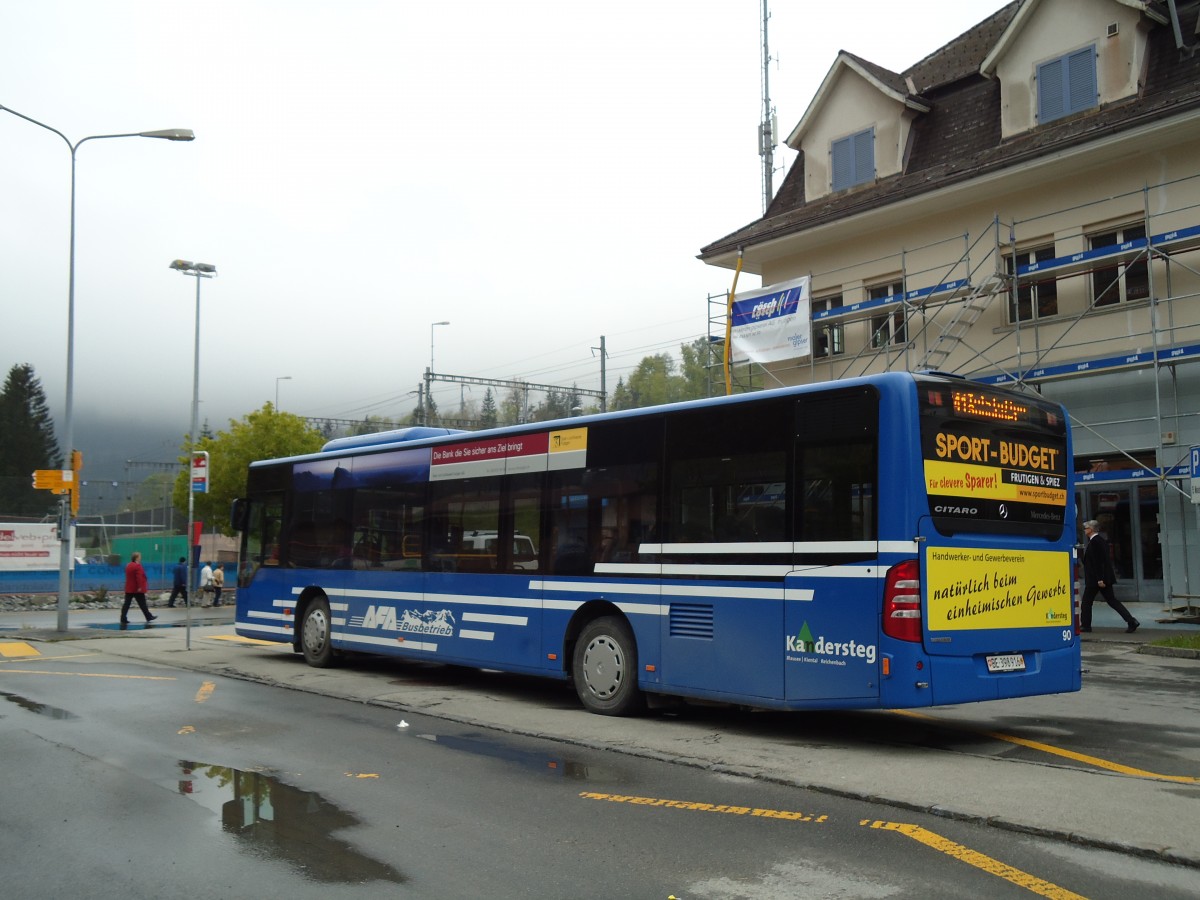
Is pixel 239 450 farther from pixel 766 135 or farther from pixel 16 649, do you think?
pixel 16 649

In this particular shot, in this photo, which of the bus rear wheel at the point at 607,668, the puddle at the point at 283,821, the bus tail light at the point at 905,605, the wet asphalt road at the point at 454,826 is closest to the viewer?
the wet asphalt road at the point at 454,826

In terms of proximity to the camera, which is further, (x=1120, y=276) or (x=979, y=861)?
(x=1120, y=276)

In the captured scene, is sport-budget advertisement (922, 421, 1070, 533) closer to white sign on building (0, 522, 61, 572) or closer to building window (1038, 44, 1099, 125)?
building window (1038, 44, 1099, 125)

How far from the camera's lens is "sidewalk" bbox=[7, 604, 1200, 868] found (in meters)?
6.06

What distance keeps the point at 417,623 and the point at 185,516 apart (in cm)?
5842

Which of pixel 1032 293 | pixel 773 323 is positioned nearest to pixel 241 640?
pixel 773 323

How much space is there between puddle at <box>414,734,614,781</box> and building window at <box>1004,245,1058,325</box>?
14.6m

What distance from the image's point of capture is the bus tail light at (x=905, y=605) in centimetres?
814


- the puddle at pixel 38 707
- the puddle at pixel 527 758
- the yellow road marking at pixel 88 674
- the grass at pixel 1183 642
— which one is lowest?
the yellow road marking at pixel 88 674

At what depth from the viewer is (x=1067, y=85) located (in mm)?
20484

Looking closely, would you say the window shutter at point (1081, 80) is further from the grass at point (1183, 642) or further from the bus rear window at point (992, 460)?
the bus rear window at point (992, 460)

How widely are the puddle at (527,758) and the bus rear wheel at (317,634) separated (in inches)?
232

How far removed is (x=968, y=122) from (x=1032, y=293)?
4392mm

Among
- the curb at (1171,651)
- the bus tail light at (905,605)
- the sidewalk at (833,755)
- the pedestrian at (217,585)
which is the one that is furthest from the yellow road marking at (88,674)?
the pedestrian at (217,585)
